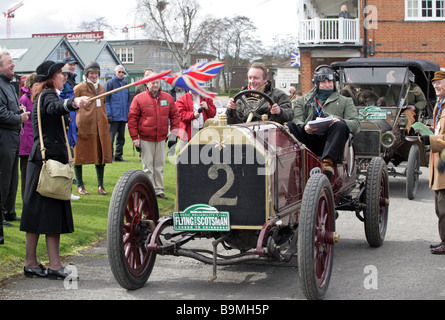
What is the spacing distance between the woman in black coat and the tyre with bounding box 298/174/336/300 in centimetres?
230

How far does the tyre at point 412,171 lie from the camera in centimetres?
1083

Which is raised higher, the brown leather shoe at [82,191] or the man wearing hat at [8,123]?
the man wearing hat at [8,123]

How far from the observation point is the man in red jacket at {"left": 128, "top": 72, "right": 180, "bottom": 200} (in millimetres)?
9992

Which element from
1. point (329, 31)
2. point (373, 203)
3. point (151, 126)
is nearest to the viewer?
point (373, 203)

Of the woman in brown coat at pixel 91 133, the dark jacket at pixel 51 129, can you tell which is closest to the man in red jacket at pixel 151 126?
the woman in brown coat at pixel 91 133

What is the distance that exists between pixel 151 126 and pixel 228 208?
15.7ft

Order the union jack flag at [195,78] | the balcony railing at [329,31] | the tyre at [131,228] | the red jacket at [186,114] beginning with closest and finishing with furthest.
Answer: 1. the tyre at [131,228]
2. the union jack flag at [195,78]
3. the red jacket at [186,114]
4. the balcony railing at [329,31]

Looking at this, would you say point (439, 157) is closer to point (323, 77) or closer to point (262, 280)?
point (323, 77)

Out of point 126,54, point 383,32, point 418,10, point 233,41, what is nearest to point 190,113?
point 383,32

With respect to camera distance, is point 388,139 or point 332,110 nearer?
point 332,110

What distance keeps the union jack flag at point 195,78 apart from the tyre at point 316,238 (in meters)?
1.32

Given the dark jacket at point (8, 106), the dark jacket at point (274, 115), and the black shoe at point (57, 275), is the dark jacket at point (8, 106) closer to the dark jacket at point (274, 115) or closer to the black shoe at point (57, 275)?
the black shoe at point (57, 275)

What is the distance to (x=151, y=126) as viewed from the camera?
10.0 m

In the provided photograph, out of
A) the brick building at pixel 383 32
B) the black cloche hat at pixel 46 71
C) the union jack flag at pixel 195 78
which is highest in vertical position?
the brick building at pixel 383 32
